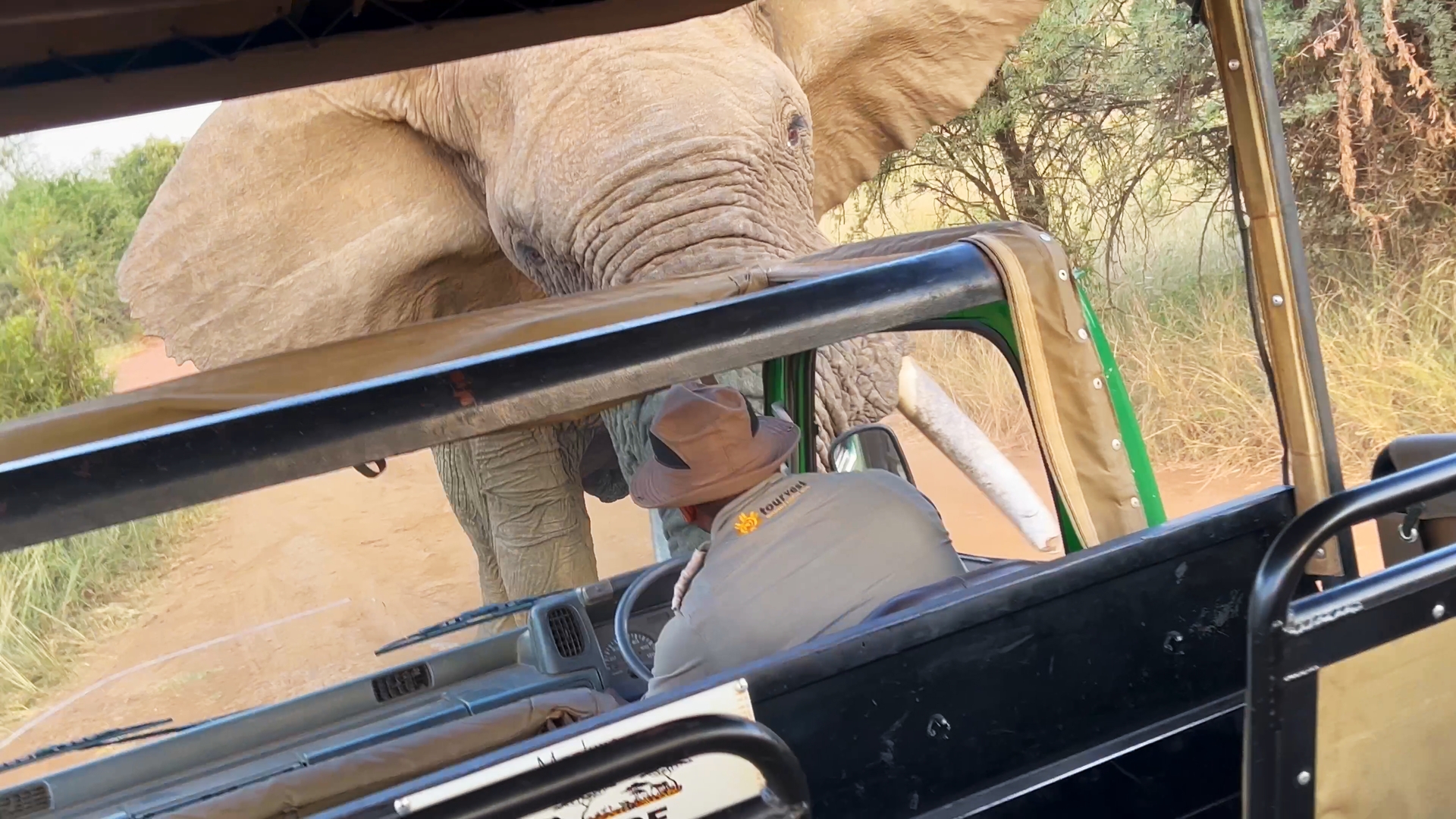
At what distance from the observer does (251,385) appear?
65.7 inches

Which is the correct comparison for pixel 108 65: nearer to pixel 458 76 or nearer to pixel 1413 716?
pixel 1413 716

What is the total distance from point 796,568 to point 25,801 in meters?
1.11

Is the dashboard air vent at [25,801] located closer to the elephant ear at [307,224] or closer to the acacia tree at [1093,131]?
the elephant ear at [307,224]

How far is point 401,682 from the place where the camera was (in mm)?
2133

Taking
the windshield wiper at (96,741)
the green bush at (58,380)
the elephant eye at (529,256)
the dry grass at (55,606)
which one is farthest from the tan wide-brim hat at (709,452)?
the dry grass at (55,606)

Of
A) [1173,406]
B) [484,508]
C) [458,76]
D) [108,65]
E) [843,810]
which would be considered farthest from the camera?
[1173,406]

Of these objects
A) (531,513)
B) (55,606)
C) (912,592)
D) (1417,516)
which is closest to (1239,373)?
(531,513)

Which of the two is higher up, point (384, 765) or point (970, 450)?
point (384, 765)

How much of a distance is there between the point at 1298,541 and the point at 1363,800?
0.93 feet

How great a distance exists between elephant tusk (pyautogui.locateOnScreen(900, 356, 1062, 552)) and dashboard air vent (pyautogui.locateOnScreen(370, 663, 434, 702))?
6.36 feet

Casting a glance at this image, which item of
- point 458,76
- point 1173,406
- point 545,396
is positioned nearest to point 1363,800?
point 545,396

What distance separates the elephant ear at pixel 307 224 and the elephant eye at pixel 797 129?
3.63 feet

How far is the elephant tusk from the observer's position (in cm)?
381

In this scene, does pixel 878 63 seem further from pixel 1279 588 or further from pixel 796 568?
pixel 1279 588
